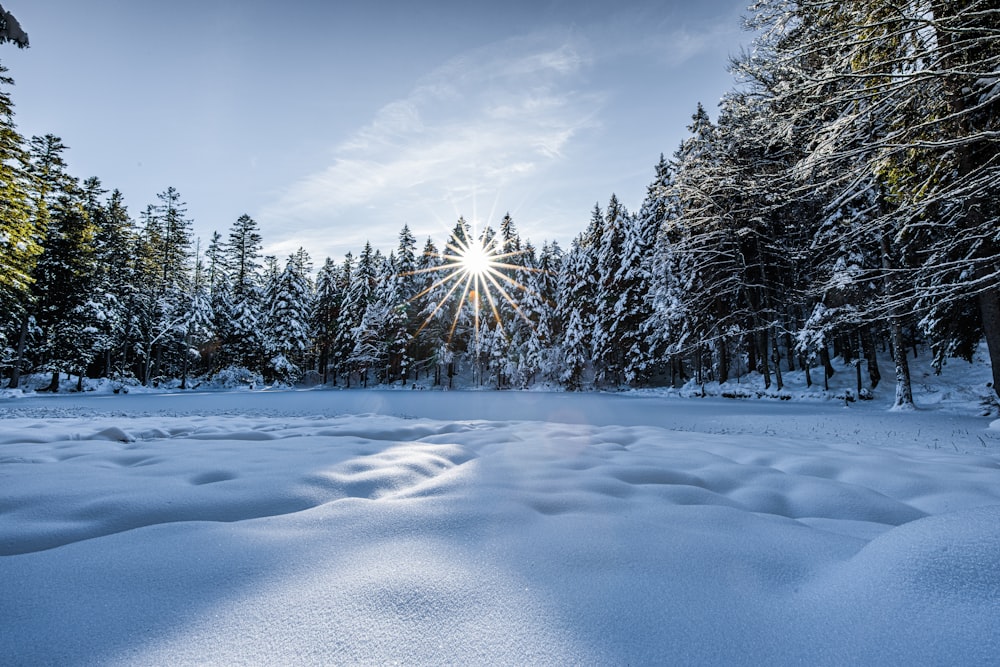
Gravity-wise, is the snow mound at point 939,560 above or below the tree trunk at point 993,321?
below

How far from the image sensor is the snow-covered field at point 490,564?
1.12 metres

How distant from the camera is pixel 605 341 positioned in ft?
91.4

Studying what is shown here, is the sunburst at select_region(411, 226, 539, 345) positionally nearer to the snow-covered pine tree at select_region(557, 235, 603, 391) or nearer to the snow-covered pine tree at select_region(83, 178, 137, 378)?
the snow-covered pine tree at select_region(557, 235, 603, 391)

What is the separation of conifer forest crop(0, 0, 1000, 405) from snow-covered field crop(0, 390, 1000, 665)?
3972mm

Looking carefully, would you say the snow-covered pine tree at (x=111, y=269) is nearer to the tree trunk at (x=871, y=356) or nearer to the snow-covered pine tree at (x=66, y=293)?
the snow-covered pine tree at (x=66, y=293)

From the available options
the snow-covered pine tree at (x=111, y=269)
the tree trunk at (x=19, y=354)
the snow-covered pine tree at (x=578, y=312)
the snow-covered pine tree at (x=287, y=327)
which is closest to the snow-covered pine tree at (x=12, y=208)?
the tree trunk at (x=19, y=354)

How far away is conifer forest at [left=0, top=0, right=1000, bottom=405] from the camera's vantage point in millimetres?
5277

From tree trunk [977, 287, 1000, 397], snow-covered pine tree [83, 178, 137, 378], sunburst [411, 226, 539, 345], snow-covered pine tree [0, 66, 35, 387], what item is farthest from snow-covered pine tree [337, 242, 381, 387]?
tree trunk [977, 287, 1000, 397]

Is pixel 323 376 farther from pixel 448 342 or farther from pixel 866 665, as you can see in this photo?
pixel 866 665

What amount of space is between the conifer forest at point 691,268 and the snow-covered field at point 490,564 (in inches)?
156

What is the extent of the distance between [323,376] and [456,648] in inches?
1902

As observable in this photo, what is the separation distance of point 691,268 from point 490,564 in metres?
20.0

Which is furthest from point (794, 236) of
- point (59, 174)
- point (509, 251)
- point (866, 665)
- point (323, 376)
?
point (323, 376)

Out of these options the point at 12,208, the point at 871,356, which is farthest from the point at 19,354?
the point at 871,356
